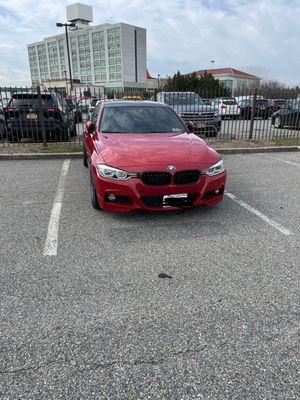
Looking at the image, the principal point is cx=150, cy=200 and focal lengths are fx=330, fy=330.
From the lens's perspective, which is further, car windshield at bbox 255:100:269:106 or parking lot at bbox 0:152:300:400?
car windshield at bbox 255:100:269:106

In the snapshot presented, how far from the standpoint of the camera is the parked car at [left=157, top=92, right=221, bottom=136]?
454 inches

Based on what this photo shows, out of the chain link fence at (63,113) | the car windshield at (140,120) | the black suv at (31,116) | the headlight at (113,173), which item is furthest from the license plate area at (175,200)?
the black suv at (31,116)

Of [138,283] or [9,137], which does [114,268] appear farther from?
[9,137]

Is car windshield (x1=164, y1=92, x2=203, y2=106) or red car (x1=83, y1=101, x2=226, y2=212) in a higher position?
car windshield (x1=164, y1=92, x2=203, y2=106)

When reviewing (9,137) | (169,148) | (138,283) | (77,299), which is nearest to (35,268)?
(77,299)

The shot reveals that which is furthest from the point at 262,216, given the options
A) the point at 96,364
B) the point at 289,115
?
the point at 289,115

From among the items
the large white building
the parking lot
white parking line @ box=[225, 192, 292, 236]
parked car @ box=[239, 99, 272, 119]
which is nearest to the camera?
the parking lot

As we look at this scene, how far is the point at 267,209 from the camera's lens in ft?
16.1

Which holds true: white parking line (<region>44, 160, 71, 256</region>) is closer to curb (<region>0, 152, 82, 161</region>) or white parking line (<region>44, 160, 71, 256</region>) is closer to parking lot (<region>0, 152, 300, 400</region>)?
parking lot (<region>0, 152, 300, 400</region>)

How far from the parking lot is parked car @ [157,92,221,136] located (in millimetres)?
7087

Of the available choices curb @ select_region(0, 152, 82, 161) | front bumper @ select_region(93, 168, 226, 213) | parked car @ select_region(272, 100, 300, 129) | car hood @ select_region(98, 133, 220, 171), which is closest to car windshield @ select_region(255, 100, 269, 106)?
parked car @ select_region(272, 100, 300, 129)

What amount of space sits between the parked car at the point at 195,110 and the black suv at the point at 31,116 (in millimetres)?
4031

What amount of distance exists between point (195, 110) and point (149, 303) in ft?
32.4

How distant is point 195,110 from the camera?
1161cm
